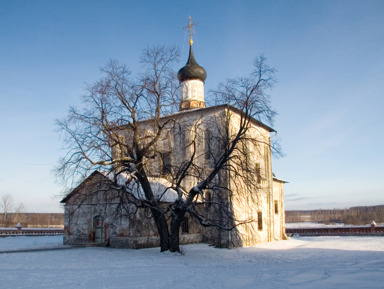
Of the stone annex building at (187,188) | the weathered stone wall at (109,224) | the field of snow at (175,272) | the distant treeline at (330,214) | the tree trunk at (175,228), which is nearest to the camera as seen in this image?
the field of snow at (175,272)

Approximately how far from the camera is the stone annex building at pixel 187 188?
21.0 meters

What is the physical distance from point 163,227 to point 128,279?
22.1 feet

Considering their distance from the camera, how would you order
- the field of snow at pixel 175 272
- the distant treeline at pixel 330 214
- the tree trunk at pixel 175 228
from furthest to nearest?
the distant treeline at pixel 330 214 → the tree trunk at pixel 175 228 → the field of snow at pixel 175 272

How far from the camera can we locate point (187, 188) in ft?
82.5

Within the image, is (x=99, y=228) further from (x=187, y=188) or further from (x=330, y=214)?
(x=330, y=214)

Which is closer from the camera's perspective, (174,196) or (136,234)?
(136,234)

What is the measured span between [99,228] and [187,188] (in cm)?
604

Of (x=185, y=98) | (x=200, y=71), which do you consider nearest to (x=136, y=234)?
(x=185, y=98)

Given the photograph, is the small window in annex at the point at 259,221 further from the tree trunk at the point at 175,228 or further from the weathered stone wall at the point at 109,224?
the tree trunk at the point at 175,228

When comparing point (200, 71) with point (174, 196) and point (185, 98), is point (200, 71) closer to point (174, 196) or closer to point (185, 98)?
point (185, 98)

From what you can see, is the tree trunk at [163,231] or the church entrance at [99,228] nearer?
the tree trunk at [163,231]

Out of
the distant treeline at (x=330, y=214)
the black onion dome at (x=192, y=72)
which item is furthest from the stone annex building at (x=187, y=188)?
the distant treeline at (x=330, y=214)

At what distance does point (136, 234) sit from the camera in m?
20.7

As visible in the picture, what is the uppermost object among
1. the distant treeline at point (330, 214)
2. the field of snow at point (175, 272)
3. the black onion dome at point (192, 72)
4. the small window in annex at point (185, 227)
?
the black onion dome at point (192, 72)
